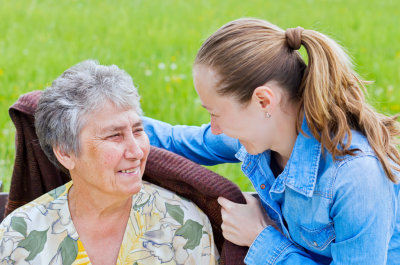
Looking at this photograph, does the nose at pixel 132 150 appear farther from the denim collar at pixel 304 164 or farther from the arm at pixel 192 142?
the denim collar at pixel 304 164

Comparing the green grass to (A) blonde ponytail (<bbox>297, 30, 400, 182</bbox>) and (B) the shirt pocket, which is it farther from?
(A) blonde ponytail (<bbox>297, 30, 400, 182</bbox>)

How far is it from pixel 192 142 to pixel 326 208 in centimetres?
88

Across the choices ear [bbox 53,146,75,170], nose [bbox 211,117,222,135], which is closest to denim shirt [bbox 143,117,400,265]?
nose [bbox 211,117,222,135]

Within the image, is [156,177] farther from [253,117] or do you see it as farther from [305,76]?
[305,76]

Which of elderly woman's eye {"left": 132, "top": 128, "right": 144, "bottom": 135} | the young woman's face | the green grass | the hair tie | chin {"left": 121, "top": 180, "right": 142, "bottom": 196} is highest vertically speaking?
the hair tie

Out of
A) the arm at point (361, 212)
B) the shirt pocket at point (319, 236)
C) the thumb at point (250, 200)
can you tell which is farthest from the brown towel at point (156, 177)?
the arm at point (361, 212)

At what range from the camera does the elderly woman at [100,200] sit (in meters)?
2.29

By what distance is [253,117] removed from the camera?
6.81 feet

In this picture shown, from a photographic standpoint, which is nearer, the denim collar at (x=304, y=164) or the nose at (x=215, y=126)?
the denim collar at (x=304, y=164)

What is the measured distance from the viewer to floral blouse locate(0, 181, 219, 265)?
7.80 ft

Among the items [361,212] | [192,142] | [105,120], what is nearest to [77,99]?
[105,120]

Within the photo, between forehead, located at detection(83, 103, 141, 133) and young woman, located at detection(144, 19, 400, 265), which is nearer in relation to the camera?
young woman, located at detection(144, 19, 400, 265)

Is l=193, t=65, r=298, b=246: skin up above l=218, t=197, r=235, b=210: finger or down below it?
above

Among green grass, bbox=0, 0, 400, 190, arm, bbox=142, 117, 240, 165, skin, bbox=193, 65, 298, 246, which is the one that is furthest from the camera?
green grass, bbox=0, 0, 400, 190
